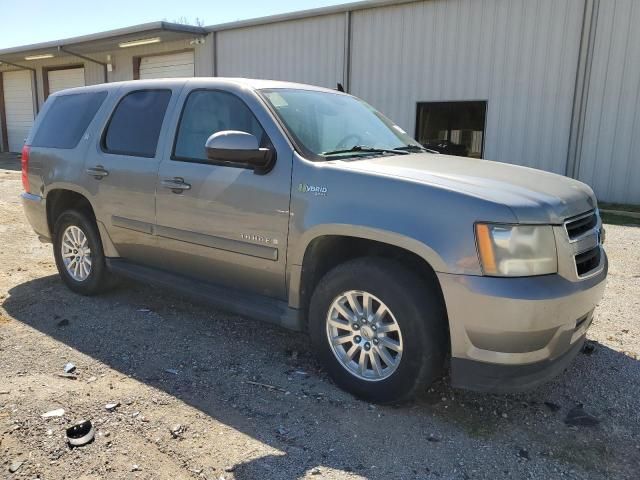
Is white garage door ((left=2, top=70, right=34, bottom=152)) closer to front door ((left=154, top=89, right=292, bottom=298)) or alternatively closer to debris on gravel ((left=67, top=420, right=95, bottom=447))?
front door ((left=154, top=89, right=292, bottom=298))

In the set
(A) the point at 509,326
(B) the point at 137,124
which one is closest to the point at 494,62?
(B) the point at 137,124

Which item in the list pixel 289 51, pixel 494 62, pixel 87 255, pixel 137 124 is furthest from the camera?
pixel 289 51

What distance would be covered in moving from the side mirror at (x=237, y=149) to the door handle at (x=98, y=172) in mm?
1610

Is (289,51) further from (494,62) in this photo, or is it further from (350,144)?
(350,144)

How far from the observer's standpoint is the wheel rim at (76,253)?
16.8 feet

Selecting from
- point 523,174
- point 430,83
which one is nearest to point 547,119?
point 430,83

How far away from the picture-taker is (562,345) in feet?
9.60

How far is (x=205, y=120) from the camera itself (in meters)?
4.12

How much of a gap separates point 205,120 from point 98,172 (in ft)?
4.10

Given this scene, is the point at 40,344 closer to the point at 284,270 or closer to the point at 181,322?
the point at 181,322

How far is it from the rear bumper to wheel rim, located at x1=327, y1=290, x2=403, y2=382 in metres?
3.49

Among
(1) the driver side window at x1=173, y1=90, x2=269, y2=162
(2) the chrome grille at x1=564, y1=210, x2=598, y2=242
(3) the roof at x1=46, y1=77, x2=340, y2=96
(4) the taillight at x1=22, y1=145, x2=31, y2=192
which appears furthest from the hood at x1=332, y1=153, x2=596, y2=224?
(4) the taillight at x1=22, y1=145, x2=31, y2=192

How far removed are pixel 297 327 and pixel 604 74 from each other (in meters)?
9.95

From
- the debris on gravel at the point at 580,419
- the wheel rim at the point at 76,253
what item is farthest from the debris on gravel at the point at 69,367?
the debris on gravel at the point at 580,419
